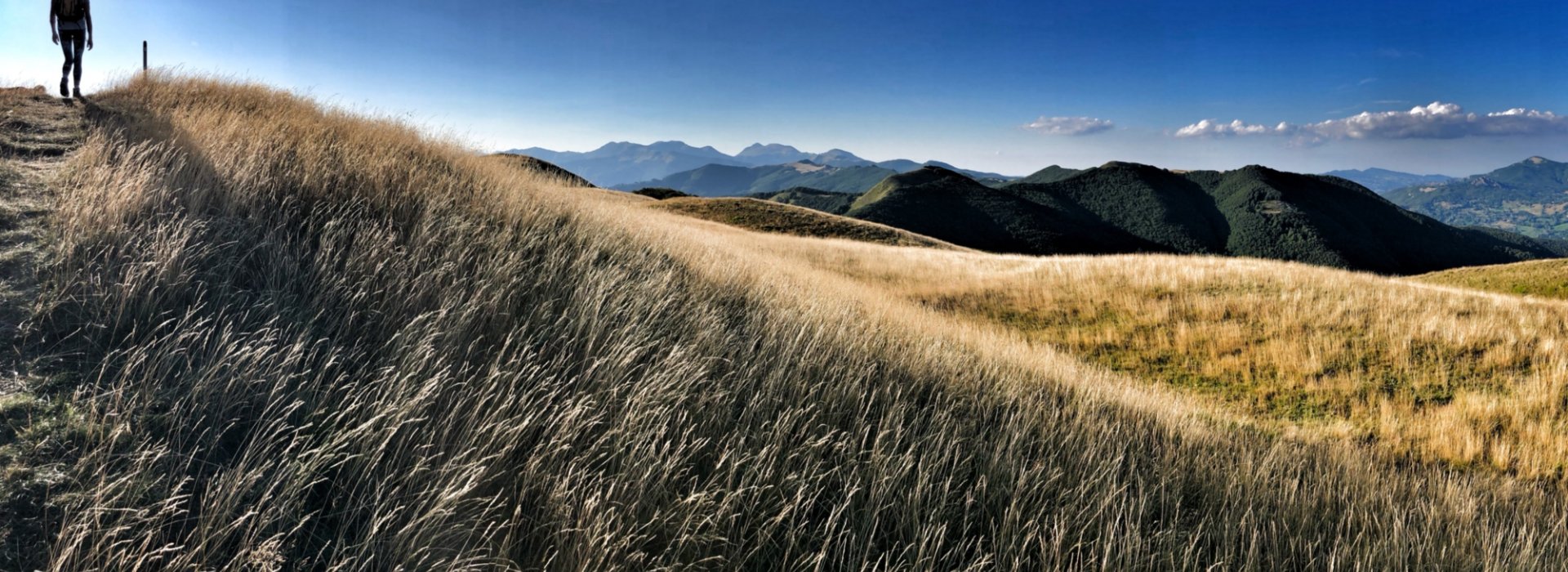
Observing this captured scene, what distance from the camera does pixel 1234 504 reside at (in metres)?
3.65

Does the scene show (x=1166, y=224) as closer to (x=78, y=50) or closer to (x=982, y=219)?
(x=982, y=219)

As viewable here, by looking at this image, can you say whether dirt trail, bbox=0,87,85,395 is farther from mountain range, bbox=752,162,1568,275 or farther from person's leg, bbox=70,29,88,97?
mountain range, bbox=752,162,1568,275

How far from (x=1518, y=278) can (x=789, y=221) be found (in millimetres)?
37773

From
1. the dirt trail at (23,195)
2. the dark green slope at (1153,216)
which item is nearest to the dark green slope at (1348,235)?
the dark green slope at (1153,216)

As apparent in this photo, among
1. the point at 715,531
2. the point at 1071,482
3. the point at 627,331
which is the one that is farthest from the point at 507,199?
the point at 1071,482

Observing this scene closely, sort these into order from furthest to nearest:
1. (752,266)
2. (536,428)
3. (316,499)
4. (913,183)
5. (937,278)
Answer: (913,183), (937,278), (752,266), (536,428), (316,499)

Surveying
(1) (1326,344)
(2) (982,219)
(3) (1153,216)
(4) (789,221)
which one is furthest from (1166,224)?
(1) (1326,344)

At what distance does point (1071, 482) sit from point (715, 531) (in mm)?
2361

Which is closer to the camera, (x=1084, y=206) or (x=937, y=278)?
(x=937, y=278)

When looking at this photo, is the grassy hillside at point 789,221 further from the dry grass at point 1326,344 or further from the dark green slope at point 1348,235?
the dark green slope at point 1348,235

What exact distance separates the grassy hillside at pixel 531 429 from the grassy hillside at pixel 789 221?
1419 inches

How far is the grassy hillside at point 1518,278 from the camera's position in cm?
2191

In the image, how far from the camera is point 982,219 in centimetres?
13775

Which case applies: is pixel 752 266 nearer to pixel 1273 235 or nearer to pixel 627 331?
pixel 627 331
